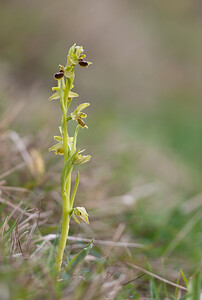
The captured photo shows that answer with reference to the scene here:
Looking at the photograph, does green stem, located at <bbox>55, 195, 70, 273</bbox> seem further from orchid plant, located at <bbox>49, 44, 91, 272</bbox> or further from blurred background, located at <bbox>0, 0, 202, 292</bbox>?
blurred background, located at <bbox>0, 0, 202, 292</bbox>

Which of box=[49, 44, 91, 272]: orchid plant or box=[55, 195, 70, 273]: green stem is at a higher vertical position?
box=[49, 44, 91, 272]: orchid plant

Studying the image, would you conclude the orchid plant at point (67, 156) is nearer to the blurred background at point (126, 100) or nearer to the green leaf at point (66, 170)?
the green leaf at point (66, 170)

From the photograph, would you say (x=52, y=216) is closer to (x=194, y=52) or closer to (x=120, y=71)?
(x=120, y=71)

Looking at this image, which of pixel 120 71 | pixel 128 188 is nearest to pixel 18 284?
pixel 128 188

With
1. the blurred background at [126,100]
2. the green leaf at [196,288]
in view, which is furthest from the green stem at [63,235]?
the blurred background at [126,100]

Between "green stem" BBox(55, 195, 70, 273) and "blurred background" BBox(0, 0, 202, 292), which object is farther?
"blurred background" BBox(0, 0, 202, 292)

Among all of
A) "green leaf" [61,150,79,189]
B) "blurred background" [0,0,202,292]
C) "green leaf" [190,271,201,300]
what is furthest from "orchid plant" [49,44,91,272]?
"blurred background" [0,0,202,292]

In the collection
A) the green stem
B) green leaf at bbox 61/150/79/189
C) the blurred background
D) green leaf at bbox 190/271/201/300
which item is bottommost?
green leaf at bbox 190/271/201/300

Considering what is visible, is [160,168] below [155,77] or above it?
below

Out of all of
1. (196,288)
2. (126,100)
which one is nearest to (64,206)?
(196,288)
